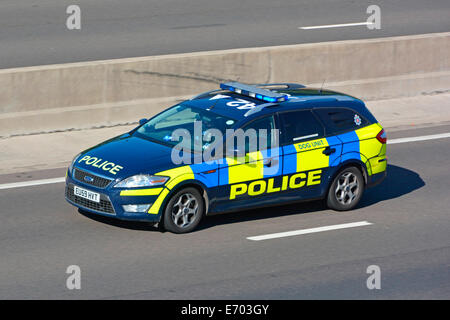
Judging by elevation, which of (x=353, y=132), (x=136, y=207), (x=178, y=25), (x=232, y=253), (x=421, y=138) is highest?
(x=178, y=25)

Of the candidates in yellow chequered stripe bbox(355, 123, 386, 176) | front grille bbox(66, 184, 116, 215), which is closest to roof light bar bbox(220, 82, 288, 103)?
yellow chequered stripe bbox(355, 123, 386, 176)

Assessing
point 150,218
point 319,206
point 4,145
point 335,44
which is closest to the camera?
point 150,218

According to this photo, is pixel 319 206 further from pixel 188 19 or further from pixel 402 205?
pixel 188 19

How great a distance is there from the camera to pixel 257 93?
38.5 ft

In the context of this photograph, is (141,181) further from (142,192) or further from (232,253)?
(232,253)

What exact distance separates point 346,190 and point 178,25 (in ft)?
32.5

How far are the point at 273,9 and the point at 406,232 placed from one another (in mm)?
12621

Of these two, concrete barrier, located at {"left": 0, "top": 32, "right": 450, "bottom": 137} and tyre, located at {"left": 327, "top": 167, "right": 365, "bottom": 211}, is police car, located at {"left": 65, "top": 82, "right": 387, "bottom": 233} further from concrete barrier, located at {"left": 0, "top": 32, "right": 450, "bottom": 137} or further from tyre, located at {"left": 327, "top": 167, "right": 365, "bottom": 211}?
concrete barrier, located at {"left": 0, "top": 32, "right": 450, "bottom": 137}

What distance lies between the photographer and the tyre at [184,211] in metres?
10.6

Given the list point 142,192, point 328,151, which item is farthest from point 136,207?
point 328,151

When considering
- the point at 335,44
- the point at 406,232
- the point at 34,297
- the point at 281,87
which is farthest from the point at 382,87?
the point at 34,297

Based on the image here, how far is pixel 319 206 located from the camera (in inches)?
488

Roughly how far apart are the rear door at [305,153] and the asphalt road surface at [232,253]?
0.45 m

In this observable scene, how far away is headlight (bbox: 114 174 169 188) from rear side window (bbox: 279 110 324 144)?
1.87m
